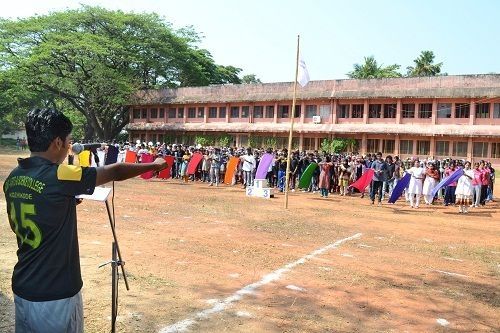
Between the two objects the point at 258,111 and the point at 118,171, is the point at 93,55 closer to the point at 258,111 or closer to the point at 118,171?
the point at 258,111

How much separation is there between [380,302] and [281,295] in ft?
3.76

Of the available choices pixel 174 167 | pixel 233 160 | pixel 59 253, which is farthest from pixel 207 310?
pixel 174 167

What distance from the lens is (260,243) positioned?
8.32 metres

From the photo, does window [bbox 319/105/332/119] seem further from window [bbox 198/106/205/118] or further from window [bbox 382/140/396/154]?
window [bbox 198/106/205/118]

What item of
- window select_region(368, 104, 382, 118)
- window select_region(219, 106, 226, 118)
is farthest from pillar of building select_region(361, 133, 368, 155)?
window select_region(219, 106, 226, 118)

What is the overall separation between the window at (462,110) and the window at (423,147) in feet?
8.77

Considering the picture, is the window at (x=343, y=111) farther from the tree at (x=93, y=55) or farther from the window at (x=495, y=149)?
the tree at (x=93, y=55)

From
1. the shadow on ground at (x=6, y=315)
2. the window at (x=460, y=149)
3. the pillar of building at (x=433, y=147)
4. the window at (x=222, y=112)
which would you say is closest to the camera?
the shadow on ground at (x=6, y=315)

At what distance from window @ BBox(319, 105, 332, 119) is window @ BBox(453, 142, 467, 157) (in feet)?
30.5

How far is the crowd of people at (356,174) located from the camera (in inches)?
617

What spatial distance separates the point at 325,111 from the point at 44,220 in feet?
114

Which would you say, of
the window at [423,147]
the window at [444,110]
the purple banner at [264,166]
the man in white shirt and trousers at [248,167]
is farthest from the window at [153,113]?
the purple banner at [264,166]

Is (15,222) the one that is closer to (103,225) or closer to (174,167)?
(103,225)

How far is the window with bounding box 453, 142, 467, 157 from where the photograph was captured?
3118 centimetres
